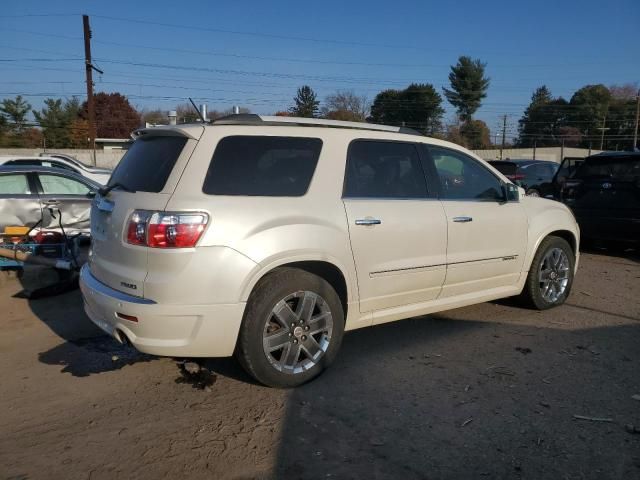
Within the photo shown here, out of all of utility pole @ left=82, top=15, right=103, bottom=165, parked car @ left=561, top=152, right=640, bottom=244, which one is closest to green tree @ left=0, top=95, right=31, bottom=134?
utility pole @ left=82, top=15, right=103, bottom=165

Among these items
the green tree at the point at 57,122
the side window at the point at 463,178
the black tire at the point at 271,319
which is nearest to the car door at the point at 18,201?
the black tire at the point at 271,319

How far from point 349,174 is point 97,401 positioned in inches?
94.0

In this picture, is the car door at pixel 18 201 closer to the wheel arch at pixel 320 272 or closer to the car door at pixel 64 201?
the car door at pixel 64 201

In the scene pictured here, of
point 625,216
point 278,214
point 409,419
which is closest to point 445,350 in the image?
point 409,419

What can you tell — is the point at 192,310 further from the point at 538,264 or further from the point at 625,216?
the point at 625,216

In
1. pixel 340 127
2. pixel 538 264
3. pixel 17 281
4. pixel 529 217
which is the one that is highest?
pixel 340 127

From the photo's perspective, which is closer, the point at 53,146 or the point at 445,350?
the point at 445,350

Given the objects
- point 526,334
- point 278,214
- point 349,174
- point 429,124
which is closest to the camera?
point 278,214

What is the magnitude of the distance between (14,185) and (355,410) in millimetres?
6654

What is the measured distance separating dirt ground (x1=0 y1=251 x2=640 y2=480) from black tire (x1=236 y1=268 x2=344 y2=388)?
0.13 m

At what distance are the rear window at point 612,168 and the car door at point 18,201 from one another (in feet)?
28.9

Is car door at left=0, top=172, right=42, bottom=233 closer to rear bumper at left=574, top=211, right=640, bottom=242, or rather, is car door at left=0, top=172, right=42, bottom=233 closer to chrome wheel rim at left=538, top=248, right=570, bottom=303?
chrome wheel rim at left=538, top=248, right=570, bottom=303

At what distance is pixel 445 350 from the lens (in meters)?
4.47

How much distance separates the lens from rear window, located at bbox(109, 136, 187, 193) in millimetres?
3459
